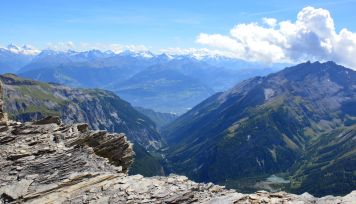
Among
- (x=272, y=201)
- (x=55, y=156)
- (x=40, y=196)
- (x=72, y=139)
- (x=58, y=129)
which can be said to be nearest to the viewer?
(x=272, y=201)

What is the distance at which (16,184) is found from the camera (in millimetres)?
43188

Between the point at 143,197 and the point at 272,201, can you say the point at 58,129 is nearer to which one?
the point at 143,197

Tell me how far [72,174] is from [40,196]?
3.61 meters

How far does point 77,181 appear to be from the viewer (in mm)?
42250

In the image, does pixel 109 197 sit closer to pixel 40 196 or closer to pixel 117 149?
pixel 40 196

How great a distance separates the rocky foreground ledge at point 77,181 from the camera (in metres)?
36.9

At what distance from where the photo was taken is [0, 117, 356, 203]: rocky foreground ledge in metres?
36.9

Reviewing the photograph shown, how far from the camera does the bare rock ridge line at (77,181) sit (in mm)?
36969

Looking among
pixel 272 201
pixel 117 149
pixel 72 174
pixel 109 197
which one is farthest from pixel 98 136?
pixel 272 201

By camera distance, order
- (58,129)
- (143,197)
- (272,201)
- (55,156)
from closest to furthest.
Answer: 1. (272,201)
2. (143,197)
3. (55,156)
4. (58,129)

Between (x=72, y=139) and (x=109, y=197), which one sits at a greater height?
(x=72, y=139)

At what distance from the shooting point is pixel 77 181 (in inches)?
1663

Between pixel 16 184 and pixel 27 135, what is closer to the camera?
pixel 16 184

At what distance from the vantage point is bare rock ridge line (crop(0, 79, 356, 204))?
121 ft
